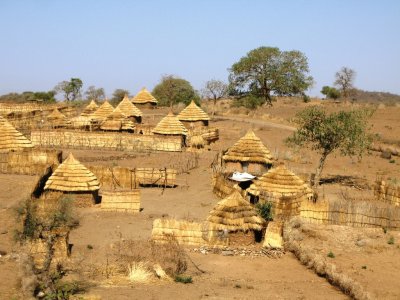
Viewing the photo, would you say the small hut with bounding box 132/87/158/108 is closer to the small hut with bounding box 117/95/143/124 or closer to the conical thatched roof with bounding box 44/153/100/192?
the small hut with bounding box 117/95/143/124

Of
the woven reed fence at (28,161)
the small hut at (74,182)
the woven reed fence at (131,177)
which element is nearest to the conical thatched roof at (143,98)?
the woven reed fence at (28,161)

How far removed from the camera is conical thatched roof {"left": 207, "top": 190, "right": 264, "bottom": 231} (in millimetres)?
16875

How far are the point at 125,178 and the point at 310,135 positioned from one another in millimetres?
7676

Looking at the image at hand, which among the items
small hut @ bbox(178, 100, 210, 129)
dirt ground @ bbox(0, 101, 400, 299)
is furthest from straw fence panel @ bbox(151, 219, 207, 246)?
small hut @ bbox(178, 100, 210, 129)

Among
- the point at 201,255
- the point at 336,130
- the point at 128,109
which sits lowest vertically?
the point at 201,255

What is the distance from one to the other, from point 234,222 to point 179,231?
1.57m

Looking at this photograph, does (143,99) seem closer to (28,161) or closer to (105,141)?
(105,141)

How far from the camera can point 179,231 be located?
16641 mm

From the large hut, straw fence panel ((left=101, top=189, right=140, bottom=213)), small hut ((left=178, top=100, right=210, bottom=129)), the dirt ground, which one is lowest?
the dirt ground

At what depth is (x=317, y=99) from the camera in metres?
67.4

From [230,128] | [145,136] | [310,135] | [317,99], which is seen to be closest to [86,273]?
[310,135]

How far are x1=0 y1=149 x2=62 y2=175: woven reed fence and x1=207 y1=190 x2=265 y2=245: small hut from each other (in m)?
8.94

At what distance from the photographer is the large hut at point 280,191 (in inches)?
739

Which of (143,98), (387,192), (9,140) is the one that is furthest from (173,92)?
(387,192)
